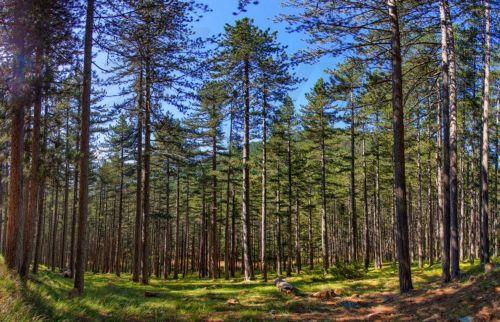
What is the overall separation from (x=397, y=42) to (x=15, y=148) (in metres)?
11.8

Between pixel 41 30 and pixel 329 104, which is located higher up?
pixel 329 104

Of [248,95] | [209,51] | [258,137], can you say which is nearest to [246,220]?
[258,137]

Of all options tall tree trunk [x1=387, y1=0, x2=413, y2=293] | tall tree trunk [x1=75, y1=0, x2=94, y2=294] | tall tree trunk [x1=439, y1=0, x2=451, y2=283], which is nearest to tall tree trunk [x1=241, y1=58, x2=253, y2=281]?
tall tree trunk [x1=439, y1=0, x2=451, y2=283]

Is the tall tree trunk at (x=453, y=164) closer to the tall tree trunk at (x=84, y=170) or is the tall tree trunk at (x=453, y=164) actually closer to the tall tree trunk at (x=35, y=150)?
the tall tree trunk at (x=84, y=170)

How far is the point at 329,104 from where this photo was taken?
1061 inches

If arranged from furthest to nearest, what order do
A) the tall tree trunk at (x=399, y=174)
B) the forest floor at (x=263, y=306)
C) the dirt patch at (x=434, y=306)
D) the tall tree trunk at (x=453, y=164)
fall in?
the tall tree trunk at (x=453, y=164) → the tall tree trunk at (x=399, y=174) → the dirt patch at (x=434, y=306) → the forest floor at (x=263, y=306)

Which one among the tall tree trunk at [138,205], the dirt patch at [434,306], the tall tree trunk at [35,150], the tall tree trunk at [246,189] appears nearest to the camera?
the dirt patch at [434,306]

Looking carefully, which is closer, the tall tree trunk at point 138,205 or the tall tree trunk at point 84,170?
the tall tree trunk at point 84,170

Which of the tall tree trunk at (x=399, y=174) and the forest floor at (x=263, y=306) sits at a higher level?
the tall tree trunk at (x=399, y=174)

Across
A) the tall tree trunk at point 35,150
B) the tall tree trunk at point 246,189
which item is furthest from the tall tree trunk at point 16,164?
the tall tree trunk at point 246,189

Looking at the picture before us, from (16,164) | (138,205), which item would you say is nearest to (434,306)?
(16,164)

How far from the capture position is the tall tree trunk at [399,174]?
10.5 meters

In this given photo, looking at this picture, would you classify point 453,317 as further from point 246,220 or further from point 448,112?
point 246,220

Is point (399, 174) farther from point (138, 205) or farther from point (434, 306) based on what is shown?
point (138, 205)
